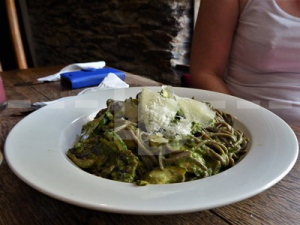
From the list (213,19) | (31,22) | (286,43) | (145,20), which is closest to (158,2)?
(145,20)

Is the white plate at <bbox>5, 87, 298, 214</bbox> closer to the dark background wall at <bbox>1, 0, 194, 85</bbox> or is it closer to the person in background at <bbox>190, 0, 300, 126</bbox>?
the person in background at <bbox>190, 0, 300, 126</bbox>

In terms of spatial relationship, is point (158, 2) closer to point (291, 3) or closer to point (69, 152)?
point (291, 3)

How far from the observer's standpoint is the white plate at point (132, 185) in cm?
41

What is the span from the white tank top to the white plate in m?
0.39

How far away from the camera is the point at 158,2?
2537 mm

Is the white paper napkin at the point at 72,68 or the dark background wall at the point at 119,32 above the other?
the white paper napkin at the point at 72,68

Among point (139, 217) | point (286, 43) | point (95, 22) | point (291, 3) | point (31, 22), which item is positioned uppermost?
point (291, 3)

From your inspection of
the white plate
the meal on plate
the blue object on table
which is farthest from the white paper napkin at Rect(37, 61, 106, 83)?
the meal on plate

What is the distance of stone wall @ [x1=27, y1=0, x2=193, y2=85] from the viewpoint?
2.57 meters

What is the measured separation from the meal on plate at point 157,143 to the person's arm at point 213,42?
0.54 meters

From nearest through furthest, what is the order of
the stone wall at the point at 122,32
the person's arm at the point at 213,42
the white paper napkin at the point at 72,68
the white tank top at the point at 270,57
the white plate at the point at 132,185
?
the white plate at the point at 132,185
the white tank top at the point at 270,57
the person's arm at the point at 213,42
the white paper napkin at the point at 72,68
the stone wall at the point at 122,32

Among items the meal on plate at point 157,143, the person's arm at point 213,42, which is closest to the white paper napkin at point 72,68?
the person's arm at point 213,42

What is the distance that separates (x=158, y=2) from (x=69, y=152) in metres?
2.20

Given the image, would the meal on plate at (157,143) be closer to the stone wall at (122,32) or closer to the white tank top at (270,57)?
the white tank top at (270,57)
